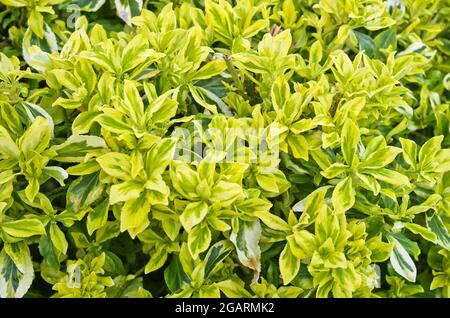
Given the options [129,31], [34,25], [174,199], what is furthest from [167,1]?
[174,199]

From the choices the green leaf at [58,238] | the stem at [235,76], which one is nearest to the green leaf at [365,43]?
the stem at [235,76]

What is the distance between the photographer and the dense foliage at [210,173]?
3.76 feet

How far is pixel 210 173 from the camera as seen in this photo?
112 cm

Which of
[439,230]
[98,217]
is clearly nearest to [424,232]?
[439,230]

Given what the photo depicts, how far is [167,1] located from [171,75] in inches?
13.7

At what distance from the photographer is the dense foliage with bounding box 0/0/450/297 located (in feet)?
3.76

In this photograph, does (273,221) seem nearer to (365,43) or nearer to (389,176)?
(389,176)

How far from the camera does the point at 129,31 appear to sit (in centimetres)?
150

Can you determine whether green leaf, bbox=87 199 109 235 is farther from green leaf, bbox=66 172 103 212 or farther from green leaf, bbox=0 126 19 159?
green leaf, bbox=0 126 19 159

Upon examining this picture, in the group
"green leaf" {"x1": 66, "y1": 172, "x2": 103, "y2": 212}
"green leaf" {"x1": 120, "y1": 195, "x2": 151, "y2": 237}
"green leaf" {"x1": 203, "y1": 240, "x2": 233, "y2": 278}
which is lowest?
"green leaf" {"x1": 203, "y1": 240, "x2": 233, "y2": 278}

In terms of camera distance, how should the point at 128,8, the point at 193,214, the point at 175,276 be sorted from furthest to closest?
1. the point at 128,8
2. the point at 175,276
3. the point at 193,214

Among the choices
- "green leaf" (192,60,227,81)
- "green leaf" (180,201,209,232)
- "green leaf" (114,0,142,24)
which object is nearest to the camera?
"green leaf" (180,201,209,232)

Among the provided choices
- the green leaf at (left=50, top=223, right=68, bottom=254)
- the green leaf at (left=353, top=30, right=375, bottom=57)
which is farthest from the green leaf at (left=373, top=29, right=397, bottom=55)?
the green leaf at (left=50, top=223, right=68, bottom=254)

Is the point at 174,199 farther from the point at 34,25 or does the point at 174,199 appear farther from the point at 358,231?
the point at 34,25
